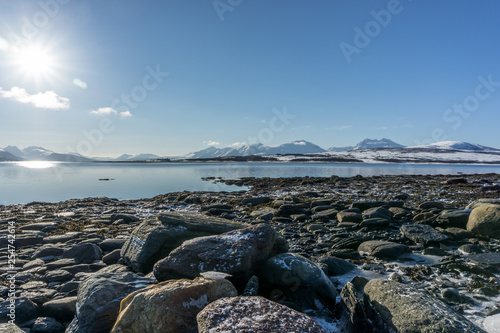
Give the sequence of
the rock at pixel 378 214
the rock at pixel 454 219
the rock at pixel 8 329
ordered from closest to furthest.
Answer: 1. the rock at pixel 8 329
2. the rock at pixel 454 219
3. the rock at pixel 378 214

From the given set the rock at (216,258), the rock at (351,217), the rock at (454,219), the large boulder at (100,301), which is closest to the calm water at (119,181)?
the rock at (351,217)

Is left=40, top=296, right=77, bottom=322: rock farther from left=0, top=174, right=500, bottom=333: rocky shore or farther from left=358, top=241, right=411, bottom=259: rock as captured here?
left=358, top=241, right=411, bottom=259: rock

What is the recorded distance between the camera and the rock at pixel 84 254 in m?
7.88

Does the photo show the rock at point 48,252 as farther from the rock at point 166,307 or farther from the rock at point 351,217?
the rock at point 351,217

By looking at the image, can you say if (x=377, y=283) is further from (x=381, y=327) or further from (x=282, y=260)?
(x=282, y=260)

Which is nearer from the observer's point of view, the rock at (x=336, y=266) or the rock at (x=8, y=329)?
the rock at (x=8, y=329)

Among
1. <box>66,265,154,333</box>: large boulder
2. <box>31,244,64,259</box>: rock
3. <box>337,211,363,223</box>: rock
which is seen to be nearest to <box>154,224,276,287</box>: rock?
<box>66,265,154,333</box>: large boulder

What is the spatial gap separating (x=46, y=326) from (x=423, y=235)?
10.9m

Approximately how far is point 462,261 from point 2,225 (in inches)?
776

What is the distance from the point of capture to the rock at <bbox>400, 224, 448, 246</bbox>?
906 centimetres

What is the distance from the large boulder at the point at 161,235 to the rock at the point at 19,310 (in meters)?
1.94

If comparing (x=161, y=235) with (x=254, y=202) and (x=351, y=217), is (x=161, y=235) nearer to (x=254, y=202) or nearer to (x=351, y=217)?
(x=351, y=217)

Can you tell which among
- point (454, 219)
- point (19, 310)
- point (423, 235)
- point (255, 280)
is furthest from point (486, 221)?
point (19, 310)

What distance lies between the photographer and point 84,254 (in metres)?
8.00
